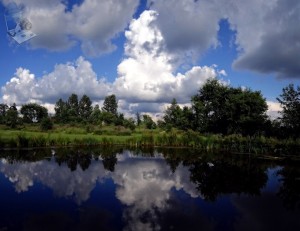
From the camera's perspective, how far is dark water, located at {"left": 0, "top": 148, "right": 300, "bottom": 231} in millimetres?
11945

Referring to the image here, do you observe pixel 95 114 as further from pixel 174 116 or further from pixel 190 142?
pixel 190 142

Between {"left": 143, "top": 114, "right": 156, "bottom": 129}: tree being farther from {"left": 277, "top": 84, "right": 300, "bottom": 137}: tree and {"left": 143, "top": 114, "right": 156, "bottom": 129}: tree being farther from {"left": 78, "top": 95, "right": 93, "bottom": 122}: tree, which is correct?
{"left": 277, "top": 84, "right": 300, "bottom": 137}: tree

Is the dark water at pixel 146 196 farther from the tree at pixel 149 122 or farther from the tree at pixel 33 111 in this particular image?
the tree at pixel 33 111

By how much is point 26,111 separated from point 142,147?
70.0 m

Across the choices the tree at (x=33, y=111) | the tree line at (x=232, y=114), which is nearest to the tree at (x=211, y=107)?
the tree line at (x=232, y=114)

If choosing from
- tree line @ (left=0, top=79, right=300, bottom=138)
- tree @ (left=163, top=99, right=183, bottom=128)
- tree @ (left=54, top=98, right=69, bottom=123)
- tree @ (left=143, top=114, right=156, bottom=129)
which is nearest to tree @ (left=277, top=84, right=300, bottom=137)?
tree line @ (left=0, top=79, right=300, bottom=138)

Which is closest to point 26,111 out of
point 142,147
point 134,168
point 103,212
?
point 142,147

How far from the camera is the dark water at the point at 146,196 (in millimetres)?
11945

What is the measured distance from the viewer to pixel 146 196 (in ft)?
53.4

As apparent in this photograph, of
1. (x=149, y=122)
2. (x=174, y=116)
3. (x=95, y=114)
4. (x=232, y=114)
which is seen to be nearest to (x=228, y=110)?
(x=232, y=114)

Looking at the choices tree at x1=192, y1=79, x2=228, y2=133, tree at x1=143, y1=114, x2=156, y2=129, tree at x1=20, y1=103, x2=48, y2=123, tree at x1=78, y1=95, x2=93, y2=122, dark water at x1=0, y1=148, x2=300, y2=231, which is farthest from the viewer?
tree at x1=78, y1=95, x2=93, y2=122

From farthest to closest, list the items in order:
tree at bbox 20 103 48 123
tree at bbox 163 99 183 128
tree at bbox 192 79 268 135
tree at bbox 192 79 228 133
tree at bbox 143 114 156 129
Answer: tree at bbox 20 103 48 123
tree at bbox 143 114 156 129
tree at bbox 163 99 183 128
tree at bbox 192 79 228 133
tree at bbox 192 79 268 135

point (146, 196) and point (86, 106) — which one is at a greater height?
point (86, 106)

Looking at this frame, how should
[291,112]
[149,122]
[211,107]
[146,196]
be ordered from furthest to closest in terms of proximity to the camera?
1. [149,122]
2. [211,107]
3. [291,112]
4. [146,196]
